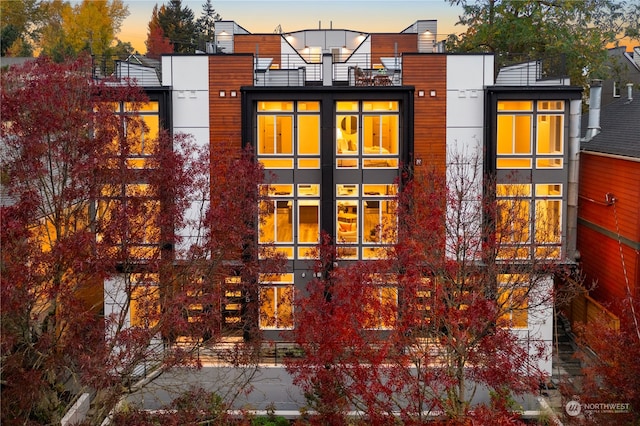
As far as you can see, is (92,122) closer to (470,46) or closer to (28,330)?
(28,330)

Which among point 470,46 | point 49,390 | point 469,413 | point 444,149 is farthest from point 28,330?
point 470,46

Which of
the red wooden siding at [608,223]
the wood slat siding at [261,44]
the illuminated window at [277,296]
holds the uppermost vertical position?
the wood slat siding at [261,44]

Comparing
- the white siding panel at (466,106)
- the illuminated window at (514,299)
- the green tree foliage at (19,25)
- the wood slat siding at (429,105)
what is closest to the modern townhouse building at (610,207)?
the illuminated window at (514,299)

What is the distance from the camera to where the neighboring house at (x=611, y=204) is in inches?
865

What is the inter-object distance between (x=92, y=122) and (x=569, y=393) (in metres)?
12.2

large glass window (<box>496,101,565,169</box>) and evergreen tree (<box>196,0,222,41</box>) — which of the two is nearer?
large glass window (<box>496,101,565,169</box>)

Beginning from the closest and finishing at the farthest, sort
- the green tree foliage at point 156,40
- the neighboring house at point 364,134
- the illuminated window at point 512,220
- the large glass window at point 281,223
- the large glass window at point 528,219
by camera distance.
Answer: the illuminated window at point 512,220
the large glass window at point 528,219
the neighboring house at point 364,134
the large glass window at point 281,223
the green tree foliage at point 156,40

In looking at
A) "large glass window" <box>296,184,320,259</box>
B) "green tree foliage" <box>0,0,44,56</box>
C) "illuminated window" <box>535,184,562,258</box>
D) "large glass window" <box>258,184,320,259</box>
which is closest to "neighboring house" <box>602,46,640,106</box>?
"illuminated window" <box>535,184,562,258</box>

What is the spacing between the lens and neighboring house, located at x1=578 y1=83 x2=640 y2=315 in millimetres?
21969

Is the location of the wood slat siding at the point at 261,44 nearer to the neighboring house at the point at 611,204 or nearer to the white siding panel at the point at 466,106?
the white siding panel at the point at 466,106

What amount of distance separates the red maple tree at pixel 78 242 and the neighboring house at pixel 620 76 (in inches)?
960

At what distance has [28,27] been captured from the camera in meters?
59.2

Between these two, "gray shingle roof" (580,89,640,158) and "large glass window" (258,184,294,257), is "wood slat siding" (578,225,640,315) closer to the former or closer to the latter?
"gray shingle roof" (580,89,640,158)

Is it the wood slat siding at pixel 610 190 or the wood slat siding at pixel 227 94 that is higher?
the wood slat siding at pixel 227 94
